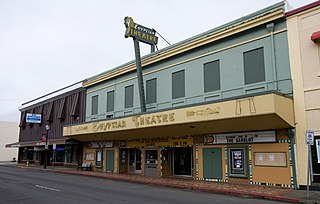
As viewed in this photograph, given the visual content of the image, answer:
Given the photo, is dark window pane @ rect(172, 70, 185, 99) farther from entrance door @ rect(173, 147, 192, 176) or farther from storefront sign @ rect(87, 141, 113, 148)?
storefront sign @ rect(87, 141, 113, 148)

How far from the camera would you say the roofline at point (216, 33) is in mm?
15137

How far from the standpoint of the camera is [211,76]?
17859 millimetres

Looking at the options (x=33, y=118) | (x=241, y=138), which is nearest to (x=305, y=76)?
(x=241, y=138)

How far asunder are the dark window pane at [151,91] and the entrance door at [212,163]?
19.0 feet

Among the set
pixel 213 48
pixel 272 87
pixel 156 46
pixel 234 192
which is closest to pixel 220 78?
pixel 213 48

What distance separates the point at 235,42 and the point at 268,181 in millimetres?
7681

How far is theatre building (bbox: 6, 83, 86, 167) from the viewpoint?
97.8ft

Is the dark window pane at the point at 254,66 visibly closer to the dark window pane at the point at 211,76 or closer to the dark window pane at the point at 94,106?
the dark window pane at the point at 211,76

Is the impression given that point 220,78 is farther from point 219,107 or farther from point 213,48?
point 219,107

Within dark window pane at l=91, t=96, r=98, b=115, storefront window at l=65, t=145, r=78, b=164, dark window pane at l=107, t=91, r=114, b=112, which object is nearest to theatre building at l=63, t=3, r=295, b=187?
dark window pane at l=107, t=91, r=114, b=112

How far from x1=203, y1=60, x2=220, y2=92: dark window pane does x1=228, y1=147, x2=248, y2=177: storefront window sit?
3.77 m

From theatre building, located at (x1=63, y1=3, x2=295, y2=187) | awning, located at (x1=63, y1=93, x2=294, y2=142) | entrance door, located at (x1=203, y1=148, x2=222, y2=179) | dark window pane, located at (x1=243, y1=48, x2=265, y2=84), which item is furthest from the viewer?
entrance door, located at (x1=203, y1=148, x2=222, y2=179)

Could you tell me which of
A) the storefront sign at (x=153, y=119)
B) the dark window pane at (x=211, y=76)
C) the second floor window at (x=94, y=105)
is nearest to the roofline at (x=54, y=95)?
the second floor window at (x=94, y=105)

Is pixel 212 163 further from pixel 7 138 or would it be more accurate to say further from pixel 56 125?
pixel 7 138
